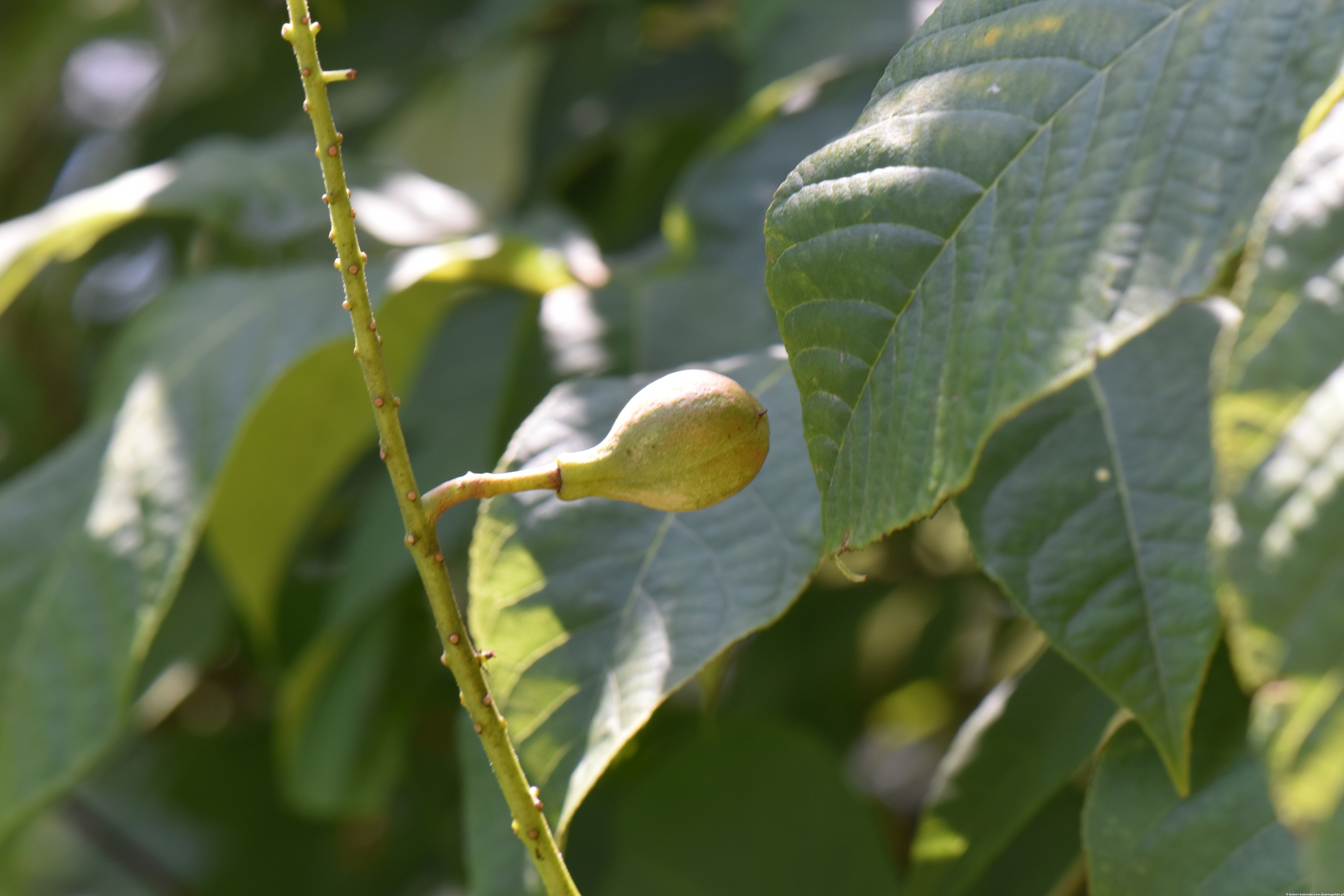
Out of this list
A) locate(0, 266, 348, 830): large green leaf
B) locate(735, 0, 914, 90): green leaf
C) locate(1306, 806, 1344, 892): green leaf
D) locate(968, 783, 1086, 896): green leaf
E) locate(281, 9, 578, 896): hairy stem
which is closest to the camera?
locate(1306, 806, 1344, 892): green leaf

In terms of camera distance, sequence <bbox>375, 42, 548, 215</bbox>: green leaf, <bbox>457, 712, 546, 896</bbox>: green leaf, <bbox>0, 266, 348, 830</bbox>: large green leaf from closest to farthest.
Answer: <bbox>457, 712, 546, 896</bbox>: green leaf, <bbox>0, 266, 348, 830</bbox>: large green leaf, <bbox>375, 42, 548, 215</bbox>: green leaf

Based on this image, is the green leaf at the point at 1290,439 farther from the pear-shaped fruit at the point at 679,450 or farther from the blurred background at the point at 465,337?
the blurred background at the point at 465,337

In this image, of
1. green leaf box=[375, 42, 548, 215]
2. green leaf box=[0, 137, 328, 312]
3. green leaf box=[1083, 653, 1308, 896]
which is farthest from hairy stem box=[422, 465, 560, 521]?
green leaf box=[375, 42, 548, 215]

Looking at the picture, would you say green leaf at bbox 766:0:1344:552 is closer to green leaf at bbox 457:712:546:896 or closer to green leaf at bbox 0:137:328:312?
green leaf at bbox 457:712:546:896

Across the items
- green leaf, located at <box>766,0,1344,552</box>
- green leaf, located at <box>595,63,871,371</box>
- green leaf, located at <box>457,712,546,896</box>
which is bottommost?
green leaf, located at <box>457,712,546,896</box>

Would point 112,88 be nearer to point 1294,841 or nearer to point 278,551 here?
point 278,551

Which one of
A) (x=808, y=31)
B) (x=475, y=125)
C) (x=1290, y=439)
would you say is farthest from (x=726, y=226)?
(x=475, y=125)

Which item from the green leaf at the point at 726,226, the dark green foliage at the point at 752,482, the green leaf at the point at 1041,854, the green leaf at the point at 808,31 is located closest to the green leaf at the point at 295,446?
the dark green foliage at the point at 752,482
